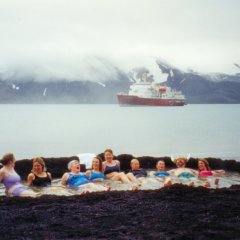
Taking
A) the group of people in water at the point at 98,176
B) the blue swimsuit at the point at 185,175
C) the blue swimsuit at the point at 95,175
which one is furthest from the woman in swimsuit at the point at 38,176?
the blue swimsuit at the point at 185,175

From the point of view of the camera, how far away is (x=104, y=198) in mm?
7387

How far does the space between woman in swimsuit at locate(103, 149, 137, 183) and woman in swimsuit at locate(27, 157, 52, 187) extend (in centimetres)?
194

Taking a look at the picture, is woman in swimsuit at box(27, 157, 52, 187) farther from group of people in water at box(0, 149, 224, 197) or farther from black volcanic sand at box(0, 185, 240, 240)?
black volcanic sand at box(0, 185, 240, 240)

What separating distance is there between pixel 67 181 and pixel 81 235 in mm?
5392

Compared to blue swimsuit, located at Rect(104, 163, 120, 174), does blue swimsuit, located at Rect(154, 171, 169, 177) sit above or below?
below

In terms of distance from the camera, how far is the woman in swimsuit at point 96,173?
1145 cm

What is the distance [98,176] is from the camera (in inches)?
453

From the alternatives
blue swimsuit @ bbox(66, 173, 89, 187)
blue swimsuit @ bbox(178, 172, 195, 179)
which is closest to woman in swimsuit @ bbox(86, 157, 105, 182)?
blue swimsuit @ bbox(66, 173, 89, 187)

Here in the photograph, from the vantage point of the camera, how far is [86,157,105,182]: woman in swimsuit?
1145cm

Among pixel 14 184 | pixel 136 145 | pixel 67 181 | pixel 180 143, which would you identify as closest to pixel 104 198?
pixel 14 184

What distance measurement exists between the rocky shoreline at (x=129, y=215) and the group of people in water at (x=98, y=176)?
188 centimetres

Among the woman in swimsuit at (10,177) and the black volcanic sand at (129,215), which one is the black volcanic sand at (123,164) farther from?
the black volcanic sand at (129,215)

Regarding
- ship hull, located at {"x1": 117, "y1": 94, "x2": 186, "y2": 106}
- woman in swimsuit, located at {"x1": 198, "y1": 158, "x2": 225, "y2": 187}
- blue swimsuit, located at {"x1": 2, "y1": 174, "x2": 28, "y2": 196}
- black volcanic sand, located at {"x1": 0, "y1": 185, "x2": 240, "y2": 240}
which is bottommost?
black volcanic sand, located at {"x1": 0, "y1": 185, "x2": 240, "y2": 240}

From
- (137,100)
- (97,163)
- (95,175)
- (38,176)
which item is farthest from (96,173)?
(137,100)
